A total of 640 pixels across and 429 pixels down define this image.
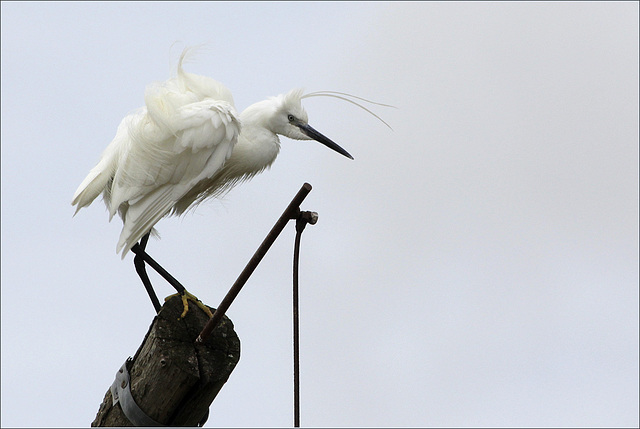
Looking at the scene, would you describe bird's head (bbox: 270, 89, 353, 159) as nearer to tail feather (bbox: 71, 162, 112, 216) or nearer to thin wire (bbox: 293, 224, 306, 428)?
tail feather (bbox: 71, 162, 112, 216)

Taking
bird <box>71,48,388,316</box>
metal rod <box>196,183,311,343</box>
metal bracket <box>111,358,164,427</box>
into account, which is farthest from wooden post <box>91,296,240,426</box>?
bird <box>71,48,388,316</box>

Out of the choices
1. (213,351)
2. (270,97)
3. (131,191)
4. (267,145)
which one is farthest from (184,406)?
(270,97)

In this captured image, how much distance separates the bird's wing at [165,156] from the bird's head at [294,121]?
55cm

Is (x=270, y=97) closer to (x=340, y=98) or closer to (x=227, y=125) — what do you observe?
(x=340, y=98)

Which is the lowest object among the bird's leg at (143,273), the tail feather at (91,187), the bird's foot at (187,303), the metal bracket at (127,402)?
the metal bracket at (127,402)

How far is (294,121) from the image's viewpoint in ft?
16.8

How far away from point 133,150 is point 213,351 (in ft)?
5.50

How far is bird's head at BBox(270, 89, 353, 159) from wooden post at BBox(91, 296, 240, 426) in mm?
2055

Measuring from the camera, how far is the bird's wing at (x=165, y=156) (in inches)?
173

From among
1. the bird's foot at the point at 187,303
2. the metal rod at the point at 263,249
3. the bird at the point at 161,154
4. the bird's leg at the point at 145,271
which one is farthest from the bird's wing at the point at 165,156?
the metal rod at the point at 263,249

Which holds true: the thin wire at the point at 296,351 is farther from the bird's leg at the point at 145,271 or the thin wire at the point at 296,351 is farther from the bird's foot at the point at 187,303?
the bird's leg at the point at 145,271

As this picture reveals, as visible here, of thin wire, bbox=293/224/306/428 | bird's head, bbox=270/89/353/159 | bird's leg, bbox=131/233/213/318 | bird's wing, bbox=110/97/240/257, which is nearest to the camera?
thin wire, bbox=293/224/306/428

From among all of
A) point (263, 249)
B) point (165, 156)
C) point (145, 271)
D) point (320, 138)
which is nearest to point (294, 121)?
point (320, 138)

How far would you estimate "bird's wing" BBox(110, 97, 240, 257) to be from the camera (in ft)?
14.4
